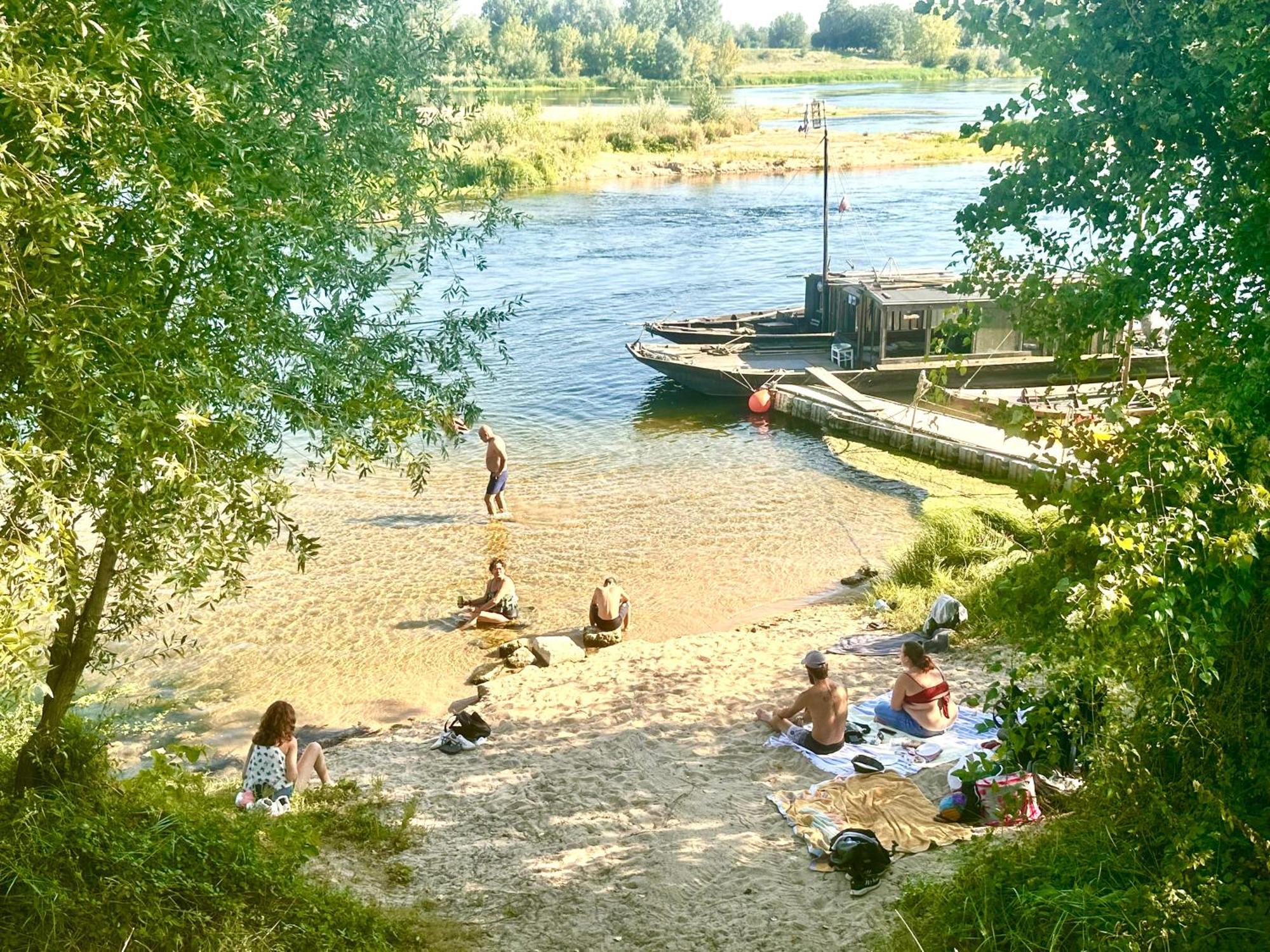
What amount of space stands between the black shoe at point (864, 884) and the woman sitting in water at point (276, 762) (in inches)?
189

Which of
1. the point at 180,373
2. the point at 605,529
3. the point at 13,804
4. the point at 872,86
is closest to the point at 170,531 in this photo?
the point at 180,373

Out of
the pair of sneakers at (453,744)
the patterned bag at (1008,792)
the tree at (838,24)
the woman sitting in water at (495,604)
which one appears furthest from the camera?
the tree at (838,24)

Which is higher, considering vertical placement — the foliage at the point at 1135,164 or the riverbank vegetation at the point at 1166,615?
the foliage at the point at 1135,164

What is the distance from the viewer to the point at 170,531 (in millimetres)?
6121

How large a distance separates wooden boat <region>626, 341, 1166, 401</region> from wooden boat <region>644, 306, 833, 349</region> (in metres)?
0.35

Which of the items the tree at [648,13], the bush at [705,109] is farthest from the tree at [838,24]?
→ the bush at [705,109]

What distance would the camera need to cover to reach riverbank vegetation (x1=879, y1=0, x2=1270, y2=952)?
5.21m

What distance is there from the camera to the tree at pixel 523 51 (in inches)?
3280

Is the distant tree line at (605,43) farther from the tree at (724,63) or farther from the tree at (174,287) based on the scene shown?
the tree at (174,287)

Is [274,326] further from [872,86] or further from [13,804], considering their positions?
[872,86]

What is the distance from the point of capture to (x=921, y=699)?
968 centimetres

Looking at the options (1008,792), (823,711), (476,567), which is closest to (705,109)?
(476,567)

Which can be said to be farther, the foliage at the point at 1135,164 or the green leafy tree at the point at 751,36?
the green leafy tree at the point at 751,36

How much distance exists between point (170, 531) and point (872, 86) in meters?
119
